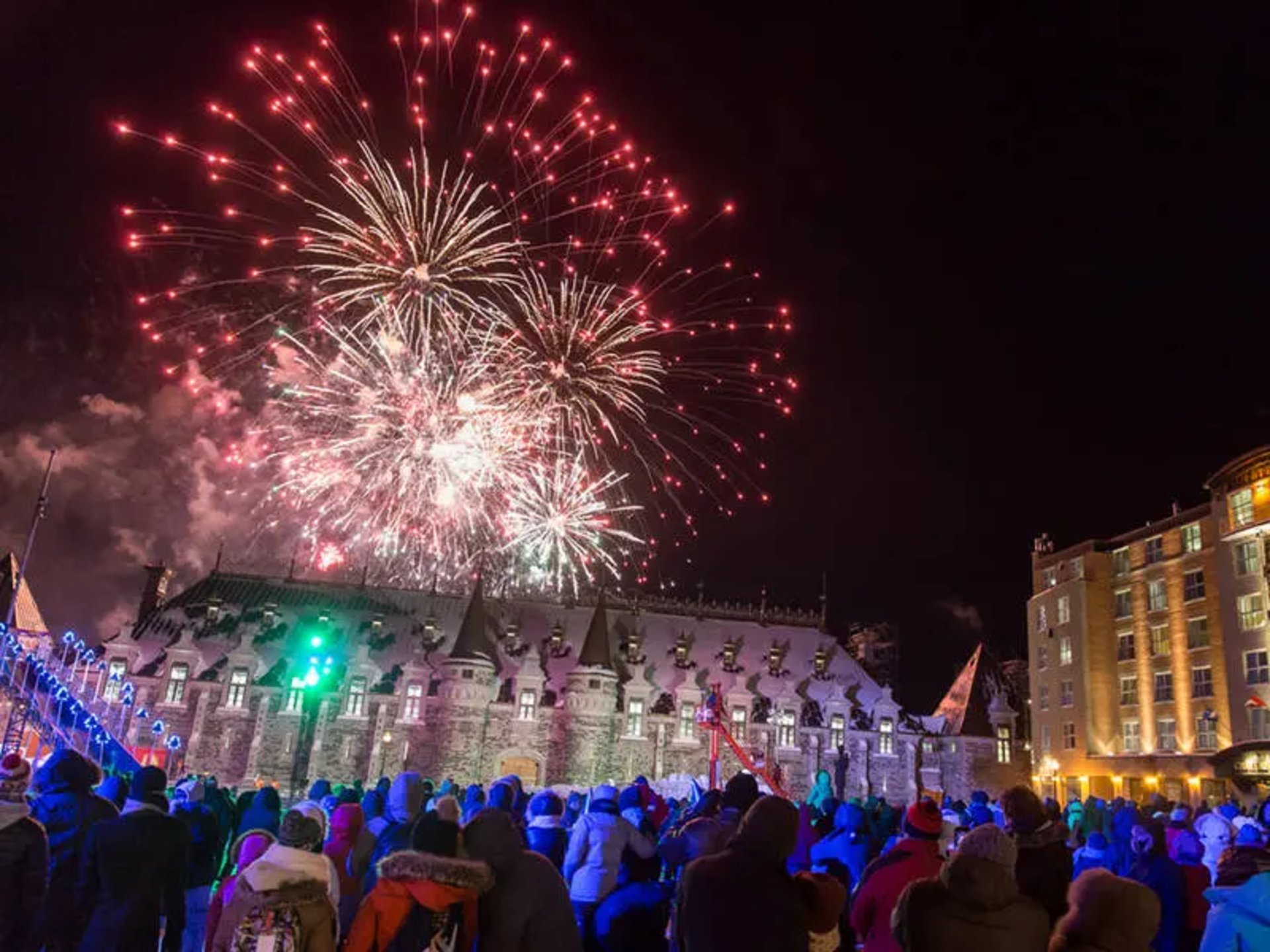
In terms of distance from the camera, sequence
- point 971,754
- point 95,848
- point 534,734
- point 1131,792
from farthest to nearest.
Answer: point 971,754 → point 534,734 → point 1131,792 → point 95,848

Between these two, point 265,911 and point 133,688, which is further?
point 133,688

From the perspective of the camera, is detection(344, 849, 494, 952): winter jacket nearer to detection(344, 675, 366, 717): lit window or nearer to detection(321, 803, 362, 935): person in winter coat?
detection(321, 803, 362, 935): person in winter coat

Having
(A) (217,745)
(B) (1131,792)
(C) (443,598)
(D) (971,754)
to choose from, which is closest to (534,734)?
A: (C) (443,598)

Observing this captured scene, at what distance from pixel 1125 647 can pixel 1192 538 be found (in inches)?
250

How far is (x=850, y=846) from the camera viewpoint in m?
9.02

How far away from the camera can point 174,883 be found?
7.07 metres

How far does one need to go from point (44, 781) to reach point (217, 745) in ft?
133

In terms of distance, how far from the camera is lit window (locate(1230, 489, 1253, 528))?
38094 mm

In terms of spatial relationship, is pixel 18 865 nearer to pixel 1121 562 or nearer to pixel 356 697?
pixel 356 697

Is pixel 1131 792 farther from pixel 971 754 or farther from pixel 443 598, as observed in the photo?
pixel 443 598

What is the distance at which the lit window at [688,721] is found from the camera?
158 feet

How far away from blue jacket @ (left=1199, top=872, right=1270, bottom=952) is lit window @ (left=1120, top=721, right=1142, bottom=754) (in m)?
43.6

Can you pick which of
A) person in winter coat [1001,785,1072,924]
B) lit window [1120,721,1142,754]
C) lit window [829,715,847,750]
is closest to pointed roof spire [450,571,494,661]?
lit window [829,715,847,750]

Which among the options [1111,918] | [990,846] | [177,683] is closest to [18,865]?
[990,846]
